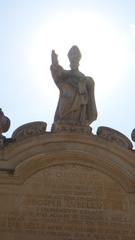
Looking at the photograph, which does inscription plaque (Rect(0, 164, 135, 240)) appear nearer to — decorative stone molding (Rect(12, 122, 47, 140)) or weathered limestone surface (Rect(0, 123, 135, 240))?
weathered limestone surface (Rect(0, 123, 135, 240))

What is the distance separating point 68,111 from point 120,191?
2.40 m

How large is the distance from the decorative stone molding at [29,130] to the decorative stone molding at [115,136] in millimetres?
1438

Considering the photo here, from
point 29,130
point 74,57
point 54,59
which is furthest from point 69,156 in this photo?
point 74,57

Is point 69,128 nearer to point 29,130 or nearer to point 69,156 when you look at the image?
point 69,156

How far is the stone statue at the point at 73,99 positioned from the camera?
48.6 ft

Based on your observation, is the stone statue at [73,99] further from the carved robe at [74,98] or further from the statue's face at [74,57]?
the statue's face at [74,57]

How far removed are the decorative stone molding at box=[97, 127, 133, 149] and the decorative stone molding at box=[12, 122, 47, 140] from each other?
144 centimetres

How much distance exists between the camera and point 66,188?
14.0m

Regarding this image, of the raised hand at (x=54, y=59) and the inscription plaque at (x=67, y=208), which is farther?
the raised hand at (x=54, y=59)

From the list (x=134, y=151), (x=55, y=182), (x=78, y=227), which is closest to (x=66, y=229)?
(x=78, y=227)

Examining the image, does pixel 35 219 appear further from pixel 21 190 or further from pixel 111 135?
pixel 111 135

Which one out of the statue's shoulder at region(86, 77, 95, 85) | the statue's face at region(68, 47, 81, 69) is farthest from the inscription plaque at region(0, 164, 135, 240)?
the statue's face at region(68, 47, 81, 69)

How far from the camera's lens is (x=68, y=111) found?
14977 mm

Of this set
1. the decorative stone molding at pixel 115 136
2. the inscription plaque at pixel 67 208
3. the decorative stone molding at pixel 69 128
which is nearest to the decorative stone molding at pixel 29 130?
the decorative stone molding at pixel 69 128
